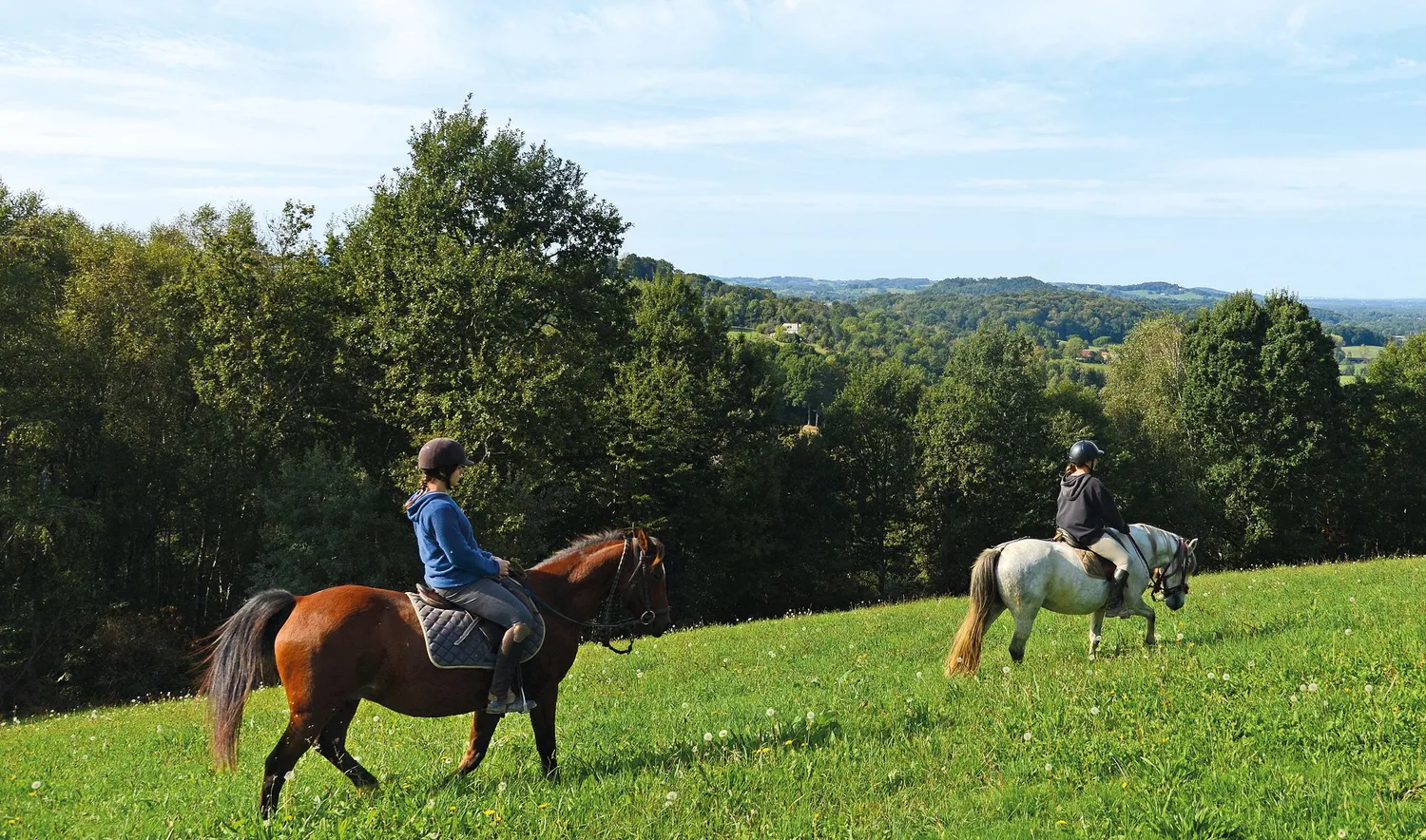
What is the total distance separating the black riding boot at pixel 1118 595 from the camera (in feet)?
39.4

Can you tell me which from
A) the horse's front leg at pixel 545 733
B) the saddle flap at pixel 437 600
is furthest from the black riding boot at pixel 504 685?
the saddle flap at pixel 437 600

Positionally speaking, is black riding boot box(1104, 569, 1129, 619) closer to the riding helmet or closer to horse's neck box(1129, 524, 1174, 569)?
horse's neck box(1129, 524, 1174, 569)

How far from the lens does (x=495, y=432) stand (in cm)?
2939

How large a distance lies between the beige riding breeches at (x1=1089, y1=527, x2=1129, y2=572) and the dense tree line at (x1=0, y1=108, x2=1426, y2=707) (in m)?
19.4

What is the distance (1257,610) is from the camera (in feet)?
47.0

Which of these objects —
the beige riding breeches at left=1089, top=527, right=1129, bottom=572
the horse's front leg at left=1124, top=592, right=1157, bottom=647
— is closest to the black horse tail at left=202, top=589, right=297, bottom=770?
the beige riding breeches at left=1089, top=527, right=1129, bottom=572

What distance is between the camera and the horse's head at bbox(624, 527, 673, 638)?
9.22 meters

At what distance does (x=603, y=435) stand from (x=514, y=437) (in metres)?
11.2

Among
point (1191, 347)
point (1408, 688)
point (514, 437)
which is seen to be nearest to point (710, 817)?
point (1408, 688)

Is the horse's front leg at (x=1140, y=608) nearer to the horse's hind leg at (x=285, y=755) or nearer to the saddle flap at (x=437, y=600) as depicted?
the saddle flap at (x=437, y=600)

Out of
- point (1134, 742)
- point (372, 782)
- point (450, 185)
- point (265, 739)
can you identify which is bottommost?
point (265, 739)

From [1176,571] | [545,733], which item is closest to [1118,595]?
[1176,571]

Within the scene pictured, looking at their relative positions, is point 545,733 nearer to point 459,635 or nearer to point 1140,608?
point 459,635

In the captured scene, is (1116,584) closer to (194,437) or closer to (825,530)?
(194,437)
